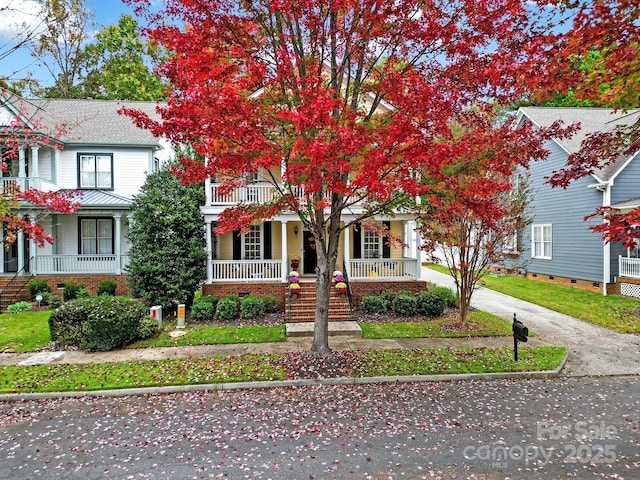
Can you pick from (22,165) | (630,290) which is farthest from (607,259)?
(22,165)

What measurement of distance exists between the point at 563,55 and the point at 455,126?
26.2 feet

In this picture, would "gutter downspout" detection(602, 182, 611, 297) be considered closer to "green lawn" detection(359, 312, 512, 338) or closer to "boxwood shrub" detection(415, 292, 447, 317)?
"green lawn" detection(359, 312, 512, 338)

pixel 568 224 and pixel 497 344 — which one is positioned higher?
pixel 568 224

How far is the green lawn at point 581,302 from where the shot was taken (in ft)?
40.6

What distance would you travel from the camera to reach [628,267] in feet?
53.3

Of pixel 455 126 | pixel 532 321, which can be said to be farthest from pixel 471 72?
pixel 532 321

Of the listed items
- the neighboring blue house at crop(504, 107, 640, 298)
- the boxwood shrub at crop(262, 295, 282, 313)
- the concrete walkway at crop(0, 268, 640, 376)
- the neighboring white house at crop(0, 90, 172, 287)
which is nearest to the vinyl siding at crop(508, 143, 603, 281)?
the neighboring blue house at crop(504, 107, 640, 298)

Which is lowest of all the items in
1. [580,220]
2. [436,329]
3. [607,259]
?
[436,329]

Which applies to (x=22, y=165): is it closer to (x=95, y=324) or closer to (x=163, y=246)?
(x=163, y=246)

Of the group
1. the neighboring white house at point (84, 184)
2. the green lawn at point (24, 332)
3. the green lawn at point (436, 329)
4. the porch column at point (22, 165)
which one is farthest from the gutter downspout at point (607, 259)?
the porch column at point (22, 165)

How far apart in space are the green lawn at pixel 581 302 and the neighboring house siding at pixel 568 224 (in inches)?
39.0

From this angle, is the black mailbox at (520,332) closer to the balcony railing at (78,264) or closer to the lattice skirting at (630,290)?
→ the lattice skirting at (630,290)

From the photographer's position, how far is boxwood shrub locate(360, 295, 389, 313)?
44.9ft

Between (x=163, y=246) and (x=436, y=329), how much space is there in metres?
9.12
